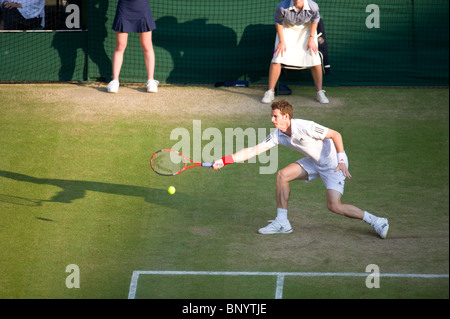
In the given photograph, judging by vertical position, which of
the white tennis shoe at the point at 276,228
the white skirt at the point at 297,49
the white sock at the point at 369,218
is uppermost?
the white skirt at the point at 297,49

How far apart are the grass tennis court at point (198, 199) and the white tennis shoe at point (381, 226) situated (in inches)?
5.2

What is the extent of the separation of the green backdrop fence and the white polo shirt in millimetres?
5300

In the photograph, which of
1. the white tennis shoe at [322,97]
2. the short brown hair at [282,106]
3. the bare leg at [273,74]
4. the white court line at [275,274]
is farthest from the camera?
the white tennis shoe at [322,97]

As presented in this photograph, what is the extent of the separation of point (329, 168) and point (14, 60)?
731 cm

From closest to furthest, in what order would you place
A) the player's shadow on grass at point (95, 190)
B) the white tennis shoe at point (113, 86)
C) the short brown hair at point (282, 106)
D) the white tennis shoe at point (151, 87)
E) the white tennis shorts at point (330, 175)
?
the short brown hair at point (282, 106) → the white tennis shorts at point (330, 175) → the player's shadow on grass at point (95, 190) → the white tennis shoe at point (113, 86) → the white tennis shoe at point (151, 87)

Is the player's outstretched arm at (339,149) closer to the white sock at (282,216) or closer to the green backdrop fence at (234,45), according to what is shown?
the white sock at (282,216)

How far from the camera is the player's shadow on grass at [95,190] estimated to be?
9164 mm

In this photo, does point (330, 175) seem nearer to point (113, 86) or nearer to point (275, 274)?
point (275, 274)

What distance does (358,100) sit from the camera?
41.2 ft

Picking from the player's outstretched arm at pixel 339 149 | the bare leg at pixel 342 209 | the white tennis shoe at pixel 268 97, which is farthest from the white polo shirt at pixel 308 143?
the white tennis shoe at pixel 268 97

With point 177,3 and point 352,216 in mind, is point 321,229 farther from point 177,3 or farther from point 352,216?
point 177,3

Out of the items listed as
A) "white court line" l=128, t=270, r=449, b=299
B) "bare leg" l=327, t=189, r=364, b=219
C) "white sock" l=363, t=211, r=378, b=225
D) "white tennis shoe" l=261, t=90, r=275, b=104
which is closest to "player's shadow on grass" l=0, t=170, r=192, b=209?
"white court line" l=128, t=270, r=449, b=299

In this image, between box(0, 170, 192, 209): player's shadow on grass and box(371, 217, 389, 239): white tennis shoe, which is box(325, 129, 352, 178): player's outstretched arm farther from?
box(0, 170, 192, 209): player's shadow on grass
